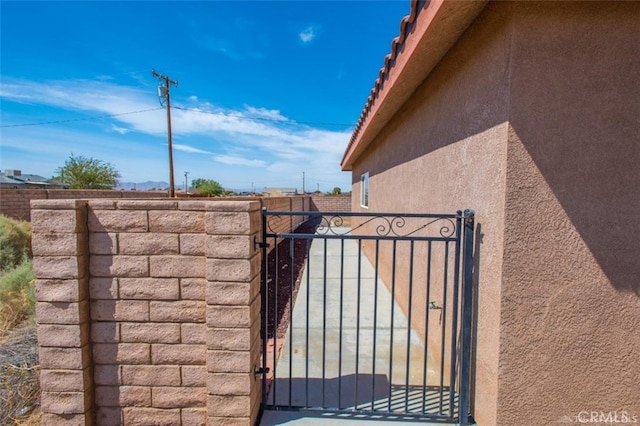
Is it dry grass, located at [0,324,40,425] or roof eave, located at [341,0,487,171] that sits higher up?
roof eave, located at [341,0,487,171]

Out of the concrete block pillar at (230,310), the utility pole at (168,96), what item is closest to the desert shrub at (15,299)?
the concrete block pillar at (230,310)

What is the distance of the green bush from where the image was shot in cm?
608

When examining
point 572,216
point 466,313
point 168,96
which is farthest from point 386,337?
point 168,96

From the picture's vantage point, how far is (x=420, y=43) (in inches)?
96.3

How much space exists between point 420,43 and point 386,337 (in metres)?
3.33

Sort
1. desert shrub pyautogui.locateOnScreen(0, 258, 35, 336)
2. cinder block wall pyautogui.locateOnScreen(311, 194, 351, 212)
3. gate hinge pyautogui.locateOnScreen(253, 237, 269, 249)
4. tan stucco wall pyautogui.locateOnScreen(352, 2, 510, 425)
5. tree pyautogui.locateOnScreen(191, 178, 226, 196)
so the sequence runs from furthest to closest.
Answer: tree pyautogui.locateOnScreen(191, 178, 226, 196) → cinder block wall pyautogui.locateOnScreen(311, 194, 351, 212) → desert shrub pyautogui.locateOnScreen(0, 258, 35, 336) → gate hinge pyautogui.locateOnScreen(253, 237, 269, 249) → tan stucco wall pyautogui.locateOnScreen(352, 2, 510, 425)

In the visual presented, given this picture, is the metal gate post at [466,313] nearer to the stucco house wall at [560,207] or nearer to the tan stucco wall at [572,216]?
the stucco house wall at [560,207]

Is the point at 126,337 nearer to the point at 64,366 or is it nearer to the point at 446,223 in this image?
the point at 64,366

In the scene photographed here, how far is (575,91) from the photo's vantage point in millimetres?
2012

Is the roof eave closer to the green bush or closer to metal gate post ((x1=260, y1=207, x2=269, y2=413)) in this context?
metal gate post ((x1=260, y1=207, x2=269, y2=413))

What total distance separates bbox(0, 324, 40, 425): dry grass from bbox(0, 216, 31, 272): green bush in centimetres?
402

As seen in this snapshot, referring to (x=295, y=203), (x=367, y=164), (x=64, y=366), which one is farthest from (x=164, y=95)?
(x=64, y=366)

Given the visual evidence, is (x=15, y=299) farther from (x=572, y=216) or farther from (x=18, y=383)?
(x=572, y=216)

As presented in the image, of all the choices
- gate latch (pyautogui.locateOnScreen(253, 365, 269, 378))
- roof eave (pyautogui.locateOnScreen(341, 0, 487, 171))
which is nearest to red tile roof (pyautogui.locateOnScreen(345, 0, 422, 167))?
roof eave (pyautogui.locateOnScreen(341, 0, 487, 171))
